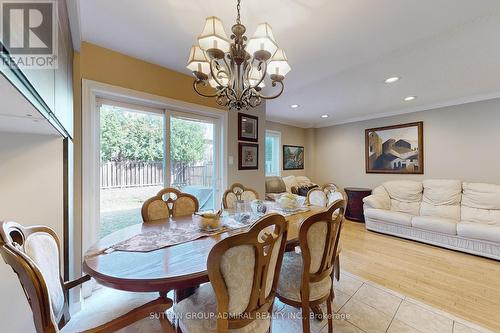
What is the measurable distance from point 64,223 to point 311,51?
280 centimetres

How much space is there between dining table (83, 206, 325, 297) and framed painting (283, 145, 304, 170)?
422cm

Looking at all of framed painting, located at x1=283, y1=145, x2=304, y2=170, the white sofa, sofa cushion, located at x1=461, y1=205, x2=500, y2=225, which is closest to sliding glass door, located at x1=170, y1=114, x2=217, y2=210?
framed painting, located at x1=283, y1=145, x2=304, y2=170

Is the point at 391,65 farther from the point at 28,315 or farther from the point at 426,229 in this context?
the point at 28,315

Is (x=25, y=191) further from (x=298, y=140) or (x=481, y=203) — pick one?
(x=481, y=203)

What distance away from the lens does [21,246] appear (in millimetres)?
908

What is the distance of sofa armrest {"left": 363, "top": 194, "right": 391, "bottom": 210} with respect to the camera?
397 centimetres

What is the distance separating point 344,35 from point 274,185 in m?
3.18

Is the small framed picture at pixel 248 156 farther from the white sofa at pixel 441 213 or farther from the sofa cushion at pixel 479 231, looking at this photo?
the sofa cushion at pixel 479 231

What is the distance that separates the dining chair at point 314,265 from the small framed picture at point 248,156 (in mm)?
2028

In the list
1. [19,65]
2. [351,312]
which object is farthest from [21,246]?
[351,312]

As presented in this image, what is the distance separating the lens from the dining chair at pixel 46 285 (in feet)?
2.39

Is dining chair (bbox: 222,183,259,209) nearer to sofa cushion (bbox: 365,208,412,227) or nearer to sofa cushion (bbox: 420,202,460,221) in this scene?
sofa cushion (bbox: 365,208,412,227)

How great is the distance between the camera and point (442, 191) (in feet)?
12.1

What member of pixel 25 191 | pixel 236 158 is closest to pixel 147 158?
pixel 25 191
